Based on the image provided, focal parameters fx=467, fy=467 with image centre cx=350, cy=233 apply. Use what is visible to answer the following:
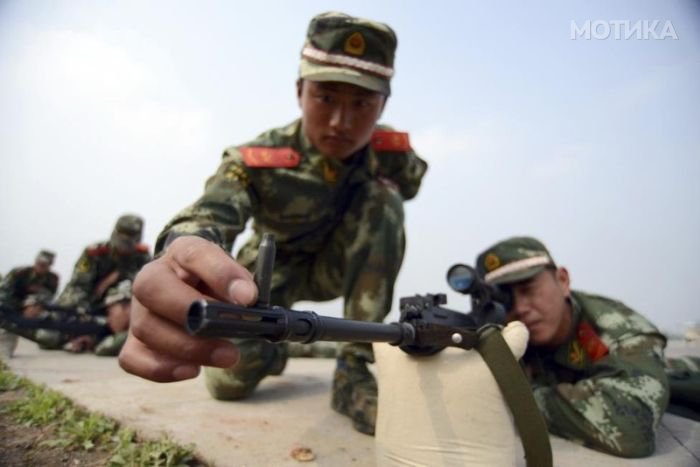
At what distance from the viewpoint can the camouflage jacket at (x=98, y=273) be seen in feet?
19.2

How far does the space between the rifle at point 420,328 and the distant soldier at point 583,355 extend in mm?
474

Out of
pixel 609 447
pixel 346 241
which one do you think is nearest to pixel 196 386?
pixel 346 241

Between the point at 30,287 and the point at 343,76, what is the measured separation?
6794 mm

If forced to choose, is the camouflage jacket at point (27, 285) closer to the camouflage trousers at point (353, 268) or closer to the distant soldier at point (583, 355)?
the camouflage trousers at point (353, 268)

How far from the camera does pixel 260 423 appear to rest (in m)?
2.08

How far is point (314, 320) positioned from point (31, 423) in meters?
1.84

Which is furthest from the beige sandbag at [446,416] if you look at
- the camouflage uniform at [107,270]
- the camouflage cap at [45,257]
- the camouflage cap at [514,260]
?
the camouflage cap at [45,257]

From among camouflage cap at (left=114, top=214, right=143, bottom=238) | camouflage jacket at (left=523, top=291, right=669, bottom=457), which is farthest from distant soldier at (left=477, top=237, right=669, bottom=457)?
camouflage cap at (left=114, top=214, right=143, bottom=238)

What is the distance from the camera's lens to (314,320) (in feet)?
3.17

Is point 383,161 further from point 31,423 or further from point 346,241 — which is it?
point 31,423

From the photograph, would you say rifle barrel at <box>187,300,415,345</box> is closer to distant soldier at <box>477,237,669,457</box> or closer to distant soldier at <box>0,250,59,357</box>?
distant soldier at <box>477,237,669,457</box>

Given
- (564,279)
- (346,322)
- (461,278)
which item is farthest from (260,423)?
(564,279)

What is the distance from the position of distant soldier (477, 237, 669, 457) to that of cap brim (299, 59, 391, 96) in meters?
1.20

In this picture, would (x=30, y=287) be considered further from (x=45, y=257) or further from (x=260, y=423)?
(x=260, y=423)
